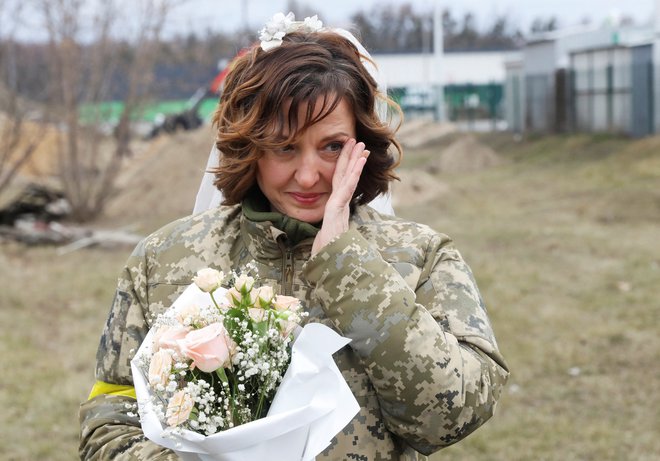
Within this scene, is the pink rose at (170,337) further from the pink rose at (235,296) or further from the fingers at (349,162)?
the fingers at (349,162)

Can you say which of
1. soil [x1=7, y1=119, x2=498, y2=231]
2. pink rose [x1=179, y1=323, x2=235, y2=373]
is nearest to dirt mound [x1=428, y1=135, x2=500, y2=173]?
soil [x1=7, y1=119, x2=498, y2=231]

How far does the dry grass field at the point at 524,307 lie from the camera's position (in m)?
5.69

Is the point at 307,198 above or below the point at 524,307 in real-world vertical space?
above

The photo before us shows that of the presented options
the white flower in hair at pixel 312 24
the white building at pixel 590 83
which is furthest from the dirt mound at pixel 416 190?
the white flower in hair at pixel 312 24

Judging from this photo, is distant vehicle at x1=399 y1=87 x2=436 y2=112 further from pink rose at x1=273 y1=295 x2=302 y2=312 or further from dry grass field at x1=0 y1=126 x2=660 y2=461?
pink rose at x1=273 y1=295 x2=302 y2=312

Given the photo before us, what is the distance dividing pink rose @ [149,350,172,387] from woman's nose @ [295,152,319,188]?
1.66 feet

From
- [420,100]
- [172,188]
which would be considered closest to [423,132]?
[420,100]

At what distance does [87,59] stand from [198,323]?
45.5 ft

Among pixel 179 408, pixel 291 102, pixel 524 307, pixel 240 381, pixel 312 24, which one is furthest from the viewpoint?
pixel 524 307

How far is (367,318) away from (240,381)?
0.28 meters

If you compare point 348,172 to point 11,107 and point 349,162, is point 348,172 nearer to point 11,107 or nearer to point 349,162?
point 349,162

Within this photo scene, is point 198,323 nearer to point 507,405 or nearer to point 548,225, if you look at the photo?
point 507,405

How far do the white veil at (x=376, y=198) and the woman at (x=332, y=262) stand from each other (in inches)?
3.5

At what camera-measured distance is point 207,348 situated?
1673 millimetres
